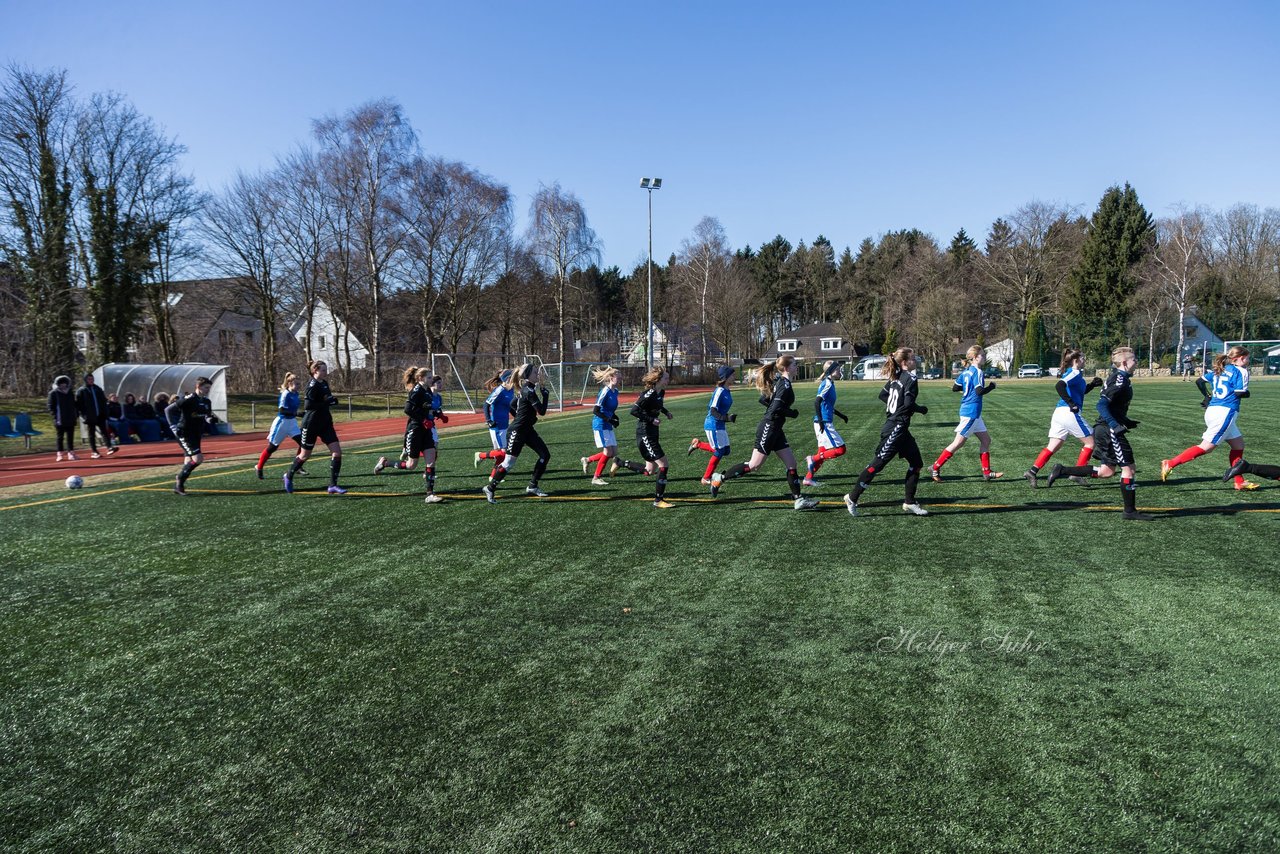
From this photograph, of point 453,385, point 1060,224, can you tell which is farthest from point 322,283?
point 1060,224

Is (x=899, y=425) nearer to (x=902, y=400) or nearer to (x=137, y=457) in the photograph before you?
(x=902, y=400)

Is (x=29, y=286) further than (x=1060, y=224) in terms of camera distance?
No

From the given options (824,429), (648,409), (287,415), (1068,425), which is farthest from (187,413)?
(1068,425)

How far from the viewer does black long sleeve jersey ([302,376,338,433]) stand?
10.5 m

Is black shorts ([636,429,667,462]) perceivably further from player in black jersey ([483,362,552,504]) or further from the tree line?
the tree line

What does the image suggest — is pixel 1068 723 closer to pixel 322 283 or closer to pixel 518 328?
pixel 322 283

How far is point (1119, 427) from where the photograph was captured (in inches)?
325

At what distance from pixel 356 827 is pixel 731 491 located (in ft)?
A: 26.2

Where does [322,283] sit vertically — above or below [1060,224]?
below

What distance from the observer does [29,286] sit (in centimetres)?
2862

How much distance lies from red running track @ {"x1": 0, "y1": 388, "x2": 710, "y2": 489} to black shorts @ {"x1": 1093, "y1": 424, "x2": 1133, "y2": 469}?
14.7 m

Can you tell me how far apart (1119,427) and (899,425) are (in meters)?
2.44

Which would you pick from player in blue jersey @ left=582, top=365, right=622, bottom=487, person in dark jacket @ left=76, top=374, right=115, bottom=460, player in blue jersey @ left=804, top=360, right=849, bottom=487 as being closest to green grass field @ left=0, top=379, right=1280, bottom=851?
player in blue jersey @ left=804, top=360, right=849, bottom=487

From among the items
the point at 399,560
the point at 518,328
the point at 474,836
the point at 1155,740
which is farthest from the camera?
the point at 518,328
